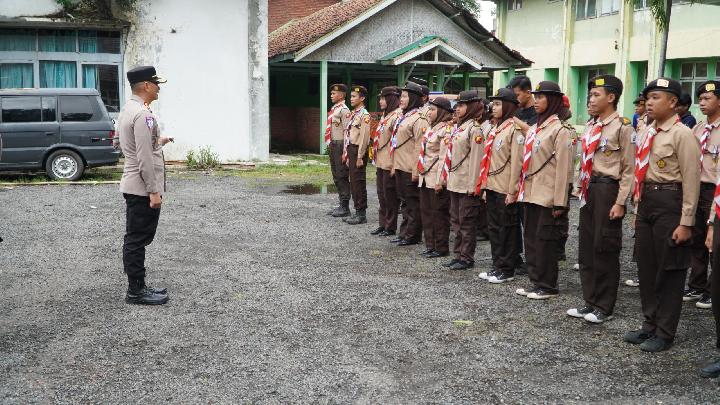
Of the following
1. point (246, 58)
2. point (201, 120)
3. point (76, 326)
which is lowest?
point (76, 326)

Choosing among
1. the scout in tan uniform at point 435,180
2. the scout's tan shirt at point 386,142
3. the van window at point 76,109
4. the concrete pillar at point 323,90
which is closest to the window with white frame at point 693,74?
the concrete pillar at point 323,90

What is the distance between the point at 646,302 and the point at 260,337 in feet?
9.42

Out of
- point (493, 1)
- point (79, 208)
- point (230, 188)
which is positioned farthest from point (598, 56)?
point (79, 208)

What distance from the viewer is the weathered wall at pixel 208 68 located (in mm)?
17938

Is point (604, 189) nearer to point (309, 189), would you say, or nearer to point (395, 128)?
point (395, 128)

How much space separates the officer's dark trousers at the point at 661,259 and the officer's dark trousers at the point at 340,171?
6.15 m

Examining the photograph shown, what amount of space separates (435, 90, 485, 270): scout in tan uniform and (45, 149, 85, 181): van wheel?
30.3 ft

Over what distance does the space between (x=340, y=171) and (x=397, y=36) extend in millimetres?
12047

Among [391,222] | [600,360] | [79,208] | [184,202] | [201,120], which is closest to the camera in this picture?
[600,360]

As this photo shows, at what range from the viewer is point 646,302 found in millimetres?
5211

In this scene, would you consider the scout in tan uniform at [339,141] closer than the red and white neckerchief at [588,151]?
No

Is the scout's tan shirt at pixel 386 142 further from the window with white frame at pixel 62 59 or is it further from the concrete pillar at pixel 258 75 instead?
the window with white frame at pixel 62 59

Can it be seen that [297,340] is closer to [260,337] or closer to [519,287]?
[260,337]

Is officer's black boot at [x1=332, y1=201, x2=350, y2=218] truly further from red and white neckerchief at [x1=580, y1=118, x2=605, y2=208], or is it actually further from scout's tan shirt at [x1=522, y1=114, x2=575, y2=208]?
red and white neckerchief at [x1=580, y1=118, x2=605, y2=208]
